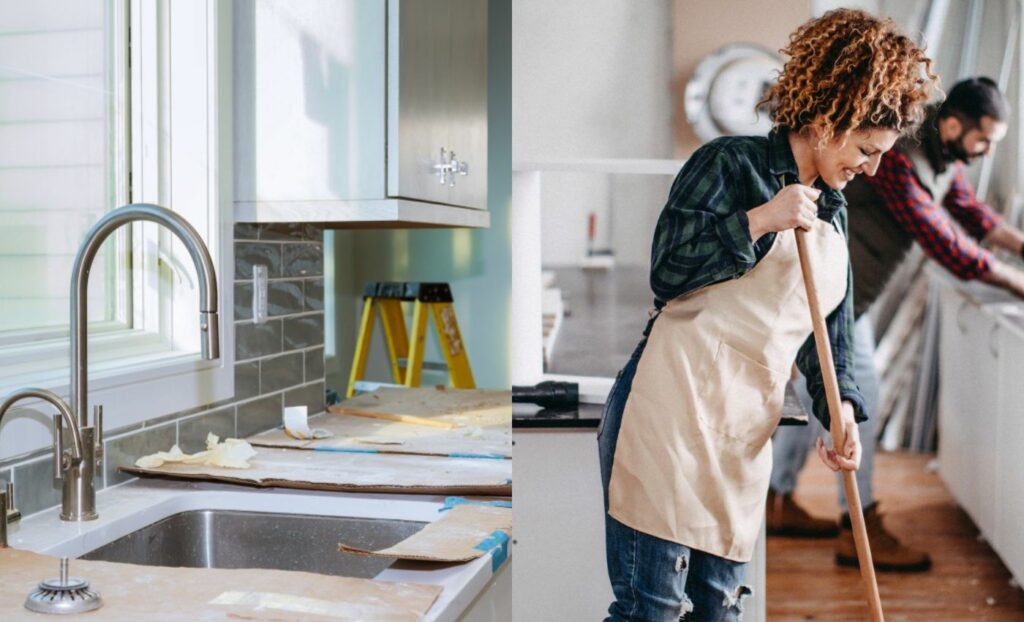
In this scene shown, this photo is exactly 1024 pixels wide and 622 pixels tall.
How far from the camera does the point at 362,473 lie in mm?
1705

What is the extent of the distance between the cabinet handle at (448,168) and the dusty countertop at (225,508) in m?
0.69

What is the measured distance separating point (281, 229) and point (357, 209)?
0.35m

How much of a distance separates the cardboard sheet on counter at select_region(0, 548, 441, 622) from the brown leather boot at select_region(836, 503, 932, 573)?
50cm

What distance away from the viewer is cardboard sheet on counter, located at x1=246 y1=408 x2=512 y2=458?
1912 millimetres

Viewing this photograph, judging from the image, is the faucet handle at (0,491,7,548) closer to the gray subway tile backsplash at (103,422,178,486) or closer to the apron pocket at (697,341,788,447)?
the gray subway tile backsplash at (103,422,178,486)

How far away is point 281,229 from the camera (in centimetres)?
214

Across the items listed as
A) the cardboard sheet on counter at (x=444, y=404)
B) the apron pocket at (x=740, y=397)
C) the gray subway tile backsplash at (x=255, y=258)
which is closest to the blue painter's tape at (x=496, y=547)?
the apron pocket at (x=740, y=397)

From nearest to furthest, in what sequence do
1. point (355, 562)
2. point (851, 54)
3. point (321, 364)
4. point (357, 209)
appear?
point (851, 54) → point (355, 562) → point (357, 209) → point (321, 364)

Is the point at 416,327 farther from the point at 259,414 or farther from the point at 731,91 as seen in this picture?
the point at 731,91

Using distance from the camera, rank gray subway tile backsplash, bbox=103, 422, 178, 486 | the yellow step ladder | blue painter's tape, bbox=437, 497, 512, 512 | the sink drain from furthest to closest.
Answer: the yellow step ladder → gray subway tile backsplash, bbox=103, 422, 178, 486 → blue painter's tape, bbox=437, 497, 512, 512 → the sink drain

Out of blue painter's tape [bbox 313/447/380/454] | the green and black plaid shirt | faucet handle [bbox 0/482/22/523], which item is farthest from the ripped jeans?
faucet handle [bbox 0/482/22/523]

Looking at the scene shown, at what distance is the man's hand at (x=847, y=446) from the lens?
1.25 meters

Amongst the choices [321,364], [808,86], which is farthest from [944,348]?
[321,364]

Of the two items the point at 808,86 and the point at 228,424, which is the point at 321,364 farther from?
the point at 808,86
